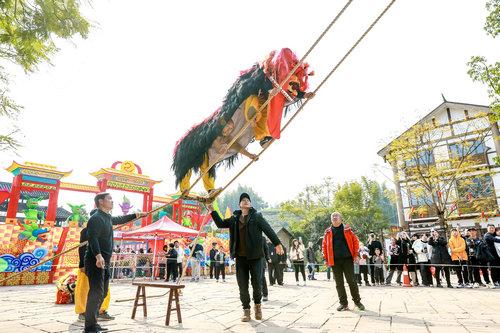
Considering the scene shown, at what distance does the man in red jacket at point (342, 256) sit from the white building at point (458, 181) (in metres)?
13.1

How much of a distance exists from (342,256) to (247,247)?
1667 millimetres

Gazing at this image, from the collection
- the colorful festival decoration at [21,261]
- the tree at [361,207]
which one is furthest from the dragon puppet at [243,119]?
the tree at [361,207]

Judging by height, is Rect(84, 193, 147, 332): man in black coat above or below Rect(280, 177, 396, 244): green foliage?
below

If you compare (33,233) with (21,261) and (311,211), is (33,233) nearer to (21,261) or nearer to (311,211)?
(21,261)

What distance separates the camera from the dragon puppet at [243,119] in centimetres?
356

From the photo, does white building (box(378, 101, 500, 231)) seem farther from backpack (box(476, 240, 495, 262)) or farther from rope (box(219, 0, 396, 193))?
rope (box(219, 0, 396, 193))

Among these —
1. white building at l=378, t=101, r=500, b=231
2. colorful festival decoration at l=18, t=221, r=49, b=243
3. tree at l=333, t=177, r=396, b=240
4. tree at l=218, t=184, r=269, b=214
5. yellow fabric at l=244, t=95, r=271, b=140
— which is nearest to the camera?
yellow fabric at l=244, t=95, r=271, b=140

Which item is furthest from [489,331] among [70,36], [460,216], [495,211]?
[460,216]

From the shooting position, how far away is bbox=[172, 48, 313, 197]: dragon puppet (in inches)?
140

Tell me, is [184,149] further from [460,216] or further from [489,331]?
[460,216]

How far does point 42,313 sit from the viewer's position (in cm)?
509

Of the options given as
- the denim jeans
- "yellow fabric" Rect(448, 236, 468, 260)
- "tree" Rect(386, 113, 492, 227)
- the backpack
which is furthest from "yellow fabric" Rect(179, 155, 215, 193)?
"tree" Rect(386, 113, 492, 227)

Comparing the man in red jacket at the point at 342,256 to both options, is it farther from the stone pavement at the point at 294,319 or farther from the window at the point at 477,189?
the window at the point at 477,189

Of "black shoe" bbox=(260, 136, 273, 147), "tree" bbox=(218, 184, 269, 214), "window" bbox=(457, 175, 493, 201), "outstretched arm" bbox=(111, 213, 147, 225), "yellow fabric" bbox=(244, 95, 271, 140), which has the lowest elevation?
"outstretched arm" bbox=(111, 213, 147, 225)
